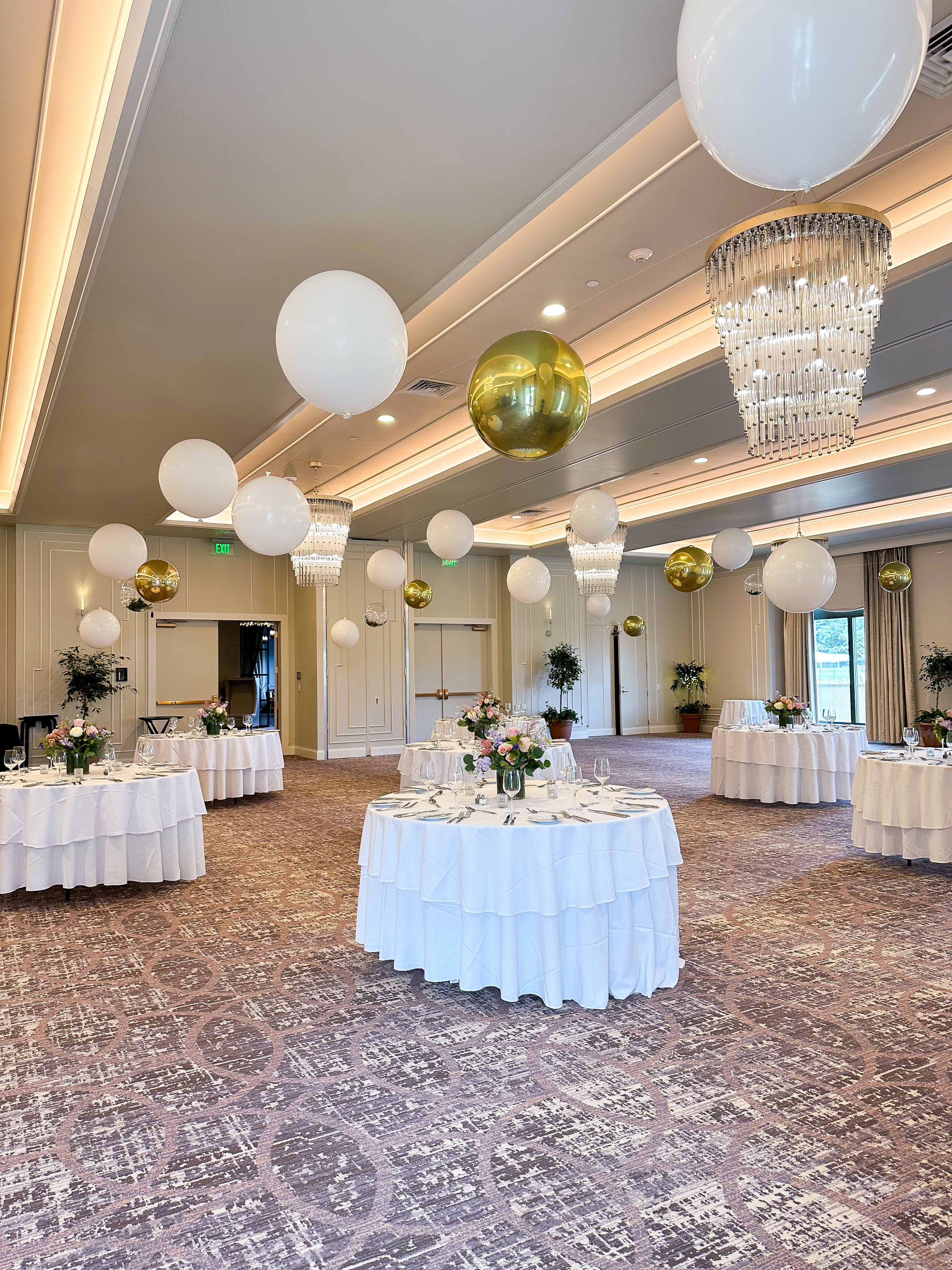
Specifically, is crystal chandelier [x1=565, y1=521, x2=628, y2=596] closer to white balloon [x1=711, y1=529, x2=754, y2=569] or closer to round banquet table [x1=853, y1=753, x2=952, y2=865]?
white balloon [x1=711, y1=529, x2=754, y2=569]

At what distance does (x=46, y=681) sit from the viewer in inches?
500

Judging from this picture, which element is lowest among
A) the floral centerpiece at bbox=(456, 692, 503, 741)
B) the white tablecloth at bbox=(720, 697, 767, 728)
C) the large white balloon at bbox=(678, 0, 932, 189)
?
the white tablecloth at bbox=(720, 697, 767, 728)

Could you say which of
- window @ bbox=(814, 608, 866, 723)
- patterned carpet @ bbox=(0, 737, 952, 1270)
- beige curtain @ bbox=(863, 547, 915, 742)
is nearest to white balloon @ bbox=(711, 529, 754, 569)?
patterned carpet @ bbox=(0, 737, 952, 1270)

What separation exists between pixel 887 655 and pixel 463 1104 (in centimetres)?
1399

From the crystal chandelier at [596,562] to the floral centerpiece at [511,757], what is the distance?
524 centimetres

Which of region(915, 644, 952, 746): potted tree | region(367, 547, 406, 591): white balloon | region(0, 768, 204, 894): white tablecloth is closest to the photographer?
region(0, 768, 204, 894): white tablecloth

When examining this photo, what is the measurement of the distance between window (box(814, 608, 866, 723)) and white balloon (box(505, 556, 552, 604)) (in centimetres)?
892

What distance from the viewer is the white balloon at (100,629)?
1016 centimetres

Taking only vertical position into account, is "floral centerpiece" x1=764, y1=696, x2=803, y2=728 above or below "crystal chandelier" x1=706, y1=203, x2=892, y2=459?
below

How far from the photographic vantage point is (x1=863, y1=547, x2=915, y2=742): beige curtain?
1452 centimetres

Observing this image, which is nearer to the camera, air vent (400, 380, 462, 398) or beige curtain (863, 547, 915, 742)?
air vent (400, 380, 462, 398)

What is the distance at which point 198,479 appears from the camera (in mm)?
4875

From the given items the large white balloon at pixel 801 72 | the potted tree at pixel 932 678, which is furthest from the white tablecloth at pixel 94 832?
the potted tree at pixel 932 678

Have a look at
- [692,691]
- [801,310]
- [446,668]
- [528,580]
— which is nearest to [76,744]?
[528,580]
